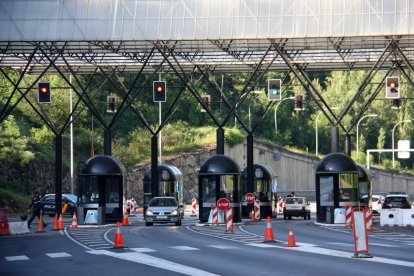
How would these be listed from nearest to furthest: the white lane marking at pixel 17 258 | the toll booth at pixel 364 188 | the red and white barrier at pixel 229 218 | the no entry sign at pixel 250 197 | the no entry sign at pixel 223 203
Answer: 1. the white lane marking at pixel 17 258
2. the red and white barrier at pixel 229 218
3. the no entry sign at pixel 223 203
4. the no entry sign at pixel 250 197
5. the toll booth at pixel 364 188

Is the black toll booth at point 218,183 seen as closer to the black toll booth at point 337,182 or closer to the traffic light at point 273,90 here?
the black toll booth at point 337,182

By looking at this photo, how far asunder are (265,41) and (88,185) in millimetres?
10847

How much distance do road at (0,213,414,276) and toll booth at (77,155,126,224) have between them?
740cm

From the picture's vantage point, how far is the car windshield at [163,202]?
51812 millimetres

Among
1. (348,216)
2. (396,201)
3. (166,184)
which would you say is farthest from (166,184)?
(348,216)

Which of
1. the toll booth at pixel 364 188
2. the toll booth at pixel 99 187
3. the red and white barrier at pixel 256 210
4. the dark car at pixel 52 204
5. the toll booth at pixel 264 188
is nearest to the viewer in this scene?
the toll booth at pixel 99 187

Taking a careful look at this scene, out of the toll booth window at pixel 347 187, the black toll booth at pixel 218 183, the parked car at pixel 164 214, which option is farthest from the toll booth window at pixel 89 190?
the toll booth window at pixel 347 187

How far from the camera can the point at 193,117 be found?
105 metres

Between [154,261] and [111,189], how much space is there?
1014 inches

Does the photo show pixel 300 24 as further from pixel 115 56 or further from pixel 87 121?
pixel 87 121

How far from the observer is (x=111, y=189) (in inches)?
2053

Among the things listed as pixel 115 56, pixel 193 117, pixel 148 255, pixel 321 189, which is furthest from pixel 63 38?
pixel 193 117

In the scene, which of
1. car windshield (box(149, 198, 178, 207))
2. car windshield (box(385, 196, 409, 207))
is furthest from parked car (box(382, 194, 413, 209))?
car windshield (box(149, 198, 178, 207))

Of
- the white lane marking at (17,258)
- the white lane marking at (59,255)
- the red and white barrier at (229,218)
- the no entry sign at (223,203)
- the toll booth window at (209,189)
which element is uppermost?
the toll booth window at (209,189)
